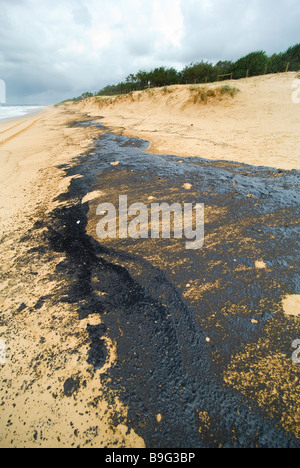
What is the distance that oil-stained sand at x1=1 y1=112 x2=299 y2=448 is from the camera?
1.06 m

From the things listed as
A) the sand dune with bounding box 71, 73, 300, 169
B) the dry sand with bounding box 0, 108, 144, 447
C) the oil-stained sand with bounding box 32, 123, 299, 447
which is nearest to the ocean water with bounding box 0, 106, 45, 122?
the sand dune with bounding box 71, 73, 300, 169

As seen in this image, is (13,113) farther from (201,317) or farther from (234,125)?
(201,317)

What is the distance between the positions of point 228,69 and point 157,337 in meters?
28.3

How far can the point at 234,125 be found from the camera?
8094mm

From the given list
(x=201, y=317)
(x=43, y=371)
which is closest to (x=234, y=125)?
(x=201, y=317)

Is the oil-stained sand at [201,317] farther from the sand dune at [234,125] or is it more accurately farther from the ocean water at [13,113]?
the ocean water at [13,113]

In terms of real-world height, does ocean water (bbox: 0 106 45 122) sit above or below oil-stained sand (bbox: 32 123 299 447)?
above

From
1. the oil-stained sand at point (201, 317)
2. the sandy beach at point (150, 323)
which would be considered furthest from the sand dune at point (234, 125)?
the oil-stained sand at point (201, 317)

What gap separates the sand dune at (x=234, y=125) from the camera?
4895 mm

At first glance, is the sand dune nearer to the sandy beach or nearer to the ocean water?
the sandy beach

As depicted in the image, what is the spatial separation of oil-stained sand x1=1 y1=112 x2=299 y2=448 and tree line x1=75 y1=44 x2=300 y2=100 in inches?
764

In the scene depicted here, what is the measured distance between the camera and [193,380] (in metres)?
1.18

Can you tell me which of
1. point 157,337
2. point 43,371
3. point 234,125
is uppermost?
point 234,125
